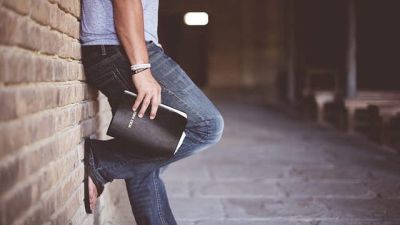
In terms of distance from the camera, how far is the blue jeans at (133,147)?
185cm

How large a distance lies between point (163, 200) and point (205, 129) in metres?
0.43

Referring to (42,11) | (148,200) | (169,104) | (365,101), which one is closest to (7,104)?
(42,11)

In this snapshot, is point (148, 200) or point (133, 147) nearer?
point (133, 147)

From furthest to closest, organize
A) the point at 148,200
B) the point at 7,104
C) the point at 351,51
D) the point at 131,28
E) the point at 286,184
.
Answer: the point at 351,51
the point at 286,184
the point at 148,200
the point at 131,28
the point at 7,104

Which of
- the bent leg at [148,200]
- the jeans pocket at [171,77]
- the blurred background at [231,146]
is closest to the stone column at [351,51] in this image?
the blurred background at [231,146]

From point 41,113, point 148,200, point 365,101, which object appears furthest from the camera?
point 365,101

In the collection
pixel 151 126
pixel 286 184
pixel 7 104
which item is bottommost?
pixel 286 184

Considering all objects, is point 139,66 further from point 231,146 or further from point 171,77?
point 231,146

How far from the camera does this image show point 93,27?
6.22 ft

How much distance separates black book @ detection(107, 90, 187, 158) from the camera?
179cm

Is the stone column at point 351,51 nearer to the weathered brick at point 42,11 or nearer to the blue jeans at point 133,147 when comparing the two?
the blue jeans at point 133,147

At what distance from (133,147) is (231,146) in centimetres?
374

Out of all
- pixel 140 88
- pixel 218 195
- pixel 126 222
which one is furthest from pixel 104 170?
pixel 218 195

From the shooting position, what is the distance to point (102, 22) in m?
1.86
